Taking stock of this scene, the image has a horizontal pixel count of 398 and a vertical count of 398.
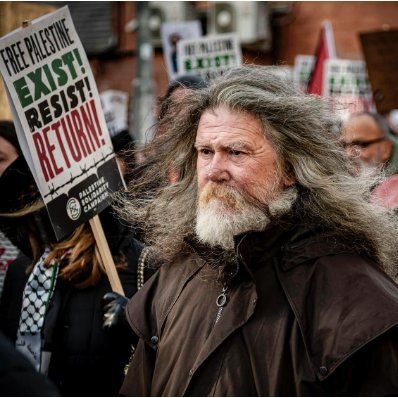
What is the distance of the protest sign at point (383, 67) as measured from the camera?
21.3ft

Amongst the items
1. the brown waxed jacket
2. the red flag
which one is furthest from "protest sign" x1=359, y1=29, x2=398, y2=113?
the brown waxed jacket

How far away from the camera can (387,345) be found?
2516 millimetres

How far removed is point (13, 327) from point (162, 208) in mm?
1070

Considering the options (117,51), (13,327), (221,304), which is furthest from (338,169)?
(117,51)

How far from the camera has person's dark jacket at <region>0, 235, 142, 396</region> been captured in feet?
11.9

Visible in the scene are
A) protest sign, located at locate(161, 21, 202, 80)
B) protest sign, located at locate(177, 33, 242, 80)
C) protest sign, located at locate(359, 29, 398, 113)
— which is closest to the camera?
protest sign, located at locate(359, 29, 398, 113)

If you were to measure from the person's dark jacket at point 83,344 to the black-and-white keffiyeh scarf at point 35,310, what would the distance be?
4 cm

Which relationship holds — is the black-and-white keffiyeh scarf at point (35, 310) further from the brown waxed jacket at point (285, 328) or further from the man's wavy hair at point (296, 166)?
the brown waxed jacket at point (285, 328)

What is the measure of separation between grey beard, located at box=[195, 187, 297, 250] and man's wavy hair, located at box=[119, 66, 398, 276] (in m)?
0.08

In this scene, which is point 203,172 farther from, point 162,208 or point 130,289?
point 130,289

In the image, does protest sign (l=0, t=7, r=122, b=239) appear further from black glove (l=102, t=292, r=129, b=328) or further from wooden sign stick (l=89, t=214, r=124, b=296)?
black glove (l=102, t=292, r=129, b=328)

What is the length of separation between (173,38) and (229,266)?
23.1 ft

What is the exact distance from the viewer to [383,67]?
656 cm

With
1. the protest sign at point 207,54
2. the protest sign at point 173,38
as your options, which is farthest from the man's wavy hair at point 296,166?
the protest sign at point 173,38
